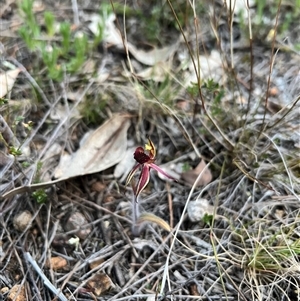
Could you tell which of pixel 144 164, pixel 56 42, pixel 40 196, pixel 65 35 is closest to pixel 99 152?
pixel 40 196

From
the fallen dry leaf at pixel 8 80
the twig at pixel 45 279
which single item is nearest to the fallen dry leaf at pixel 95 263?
the twig at pixel 45 279

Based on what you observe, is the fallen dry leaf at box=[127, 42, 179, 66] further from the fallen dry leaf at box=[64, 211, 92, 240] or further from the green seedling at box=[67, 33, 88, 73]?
the fallen dry leaf at box=[64, 211, 92, 240]

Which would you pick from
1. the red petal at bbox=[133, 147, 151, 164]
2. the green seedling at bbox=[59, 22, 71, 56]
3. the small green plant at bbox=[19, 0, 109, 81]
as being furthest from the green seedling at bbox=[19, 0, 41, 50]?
the red petal at bbox=[133, 147, 151, 164]

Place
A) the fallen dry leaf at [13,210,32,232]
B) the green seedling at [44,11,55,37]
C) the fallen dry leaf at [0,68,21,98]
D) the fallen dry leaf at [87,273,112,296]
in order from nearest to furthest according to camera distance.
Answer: the fallen dry leaf at [87,273,112,296] < the fallen dry leaf at [13,210,32,232] < the fallen dry leaf at [0,68,21,98] < the green seedling at [44,11,55,37]

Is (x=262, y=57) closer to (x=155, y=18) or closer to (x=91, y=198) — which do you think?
(x=155, y=18)

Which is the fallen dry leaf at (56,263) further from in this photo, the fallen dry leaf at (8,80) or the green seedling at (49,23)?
the green seedling at (49,23)

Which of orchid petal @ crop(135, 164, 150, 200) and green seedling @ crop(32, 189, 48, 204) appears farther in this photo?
green seedling @ crop(32, 189, 48, 204)
